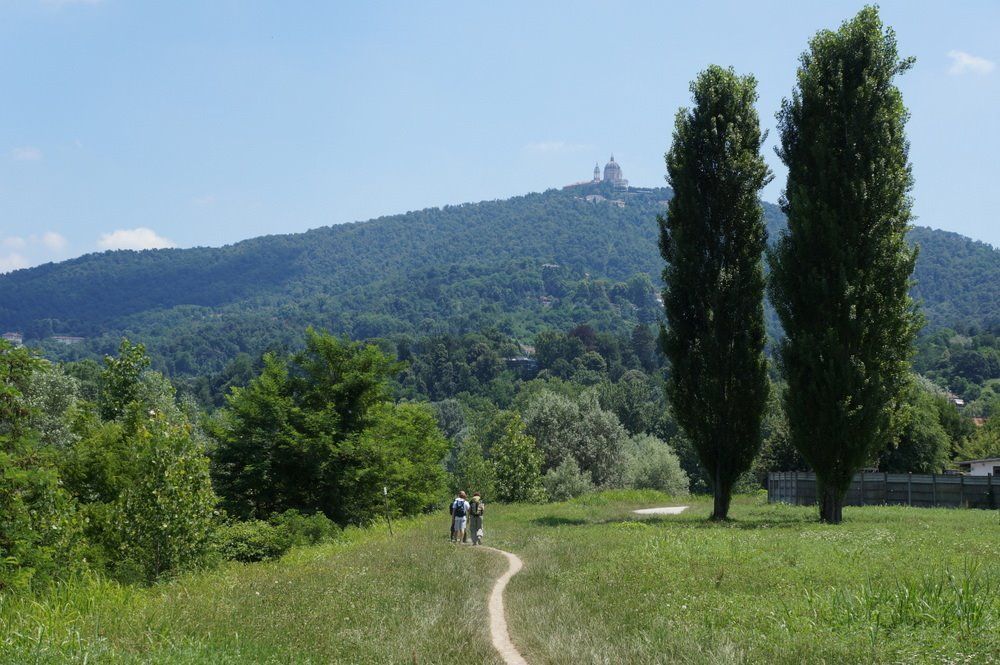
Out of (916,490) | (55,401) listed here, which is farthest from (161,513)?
(55,401)

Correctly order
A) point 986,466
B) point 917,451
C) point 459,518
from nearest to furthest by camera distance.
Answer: point 459,518, point 986,466, point 917,451

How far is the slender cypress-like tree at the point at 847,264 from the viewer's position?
2630 centimetres

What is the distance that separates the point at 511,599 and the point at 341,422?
2616cm

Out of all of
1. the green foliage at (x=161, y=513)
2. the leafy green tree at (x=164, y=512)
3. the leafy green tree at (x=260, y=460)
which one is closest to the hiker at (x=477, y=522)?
the green foliage at (x=161, y=513)

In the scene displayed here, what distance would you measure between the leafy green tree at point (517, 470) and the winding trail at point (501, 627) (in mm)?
43537

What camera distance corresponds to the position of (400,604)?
1236cm

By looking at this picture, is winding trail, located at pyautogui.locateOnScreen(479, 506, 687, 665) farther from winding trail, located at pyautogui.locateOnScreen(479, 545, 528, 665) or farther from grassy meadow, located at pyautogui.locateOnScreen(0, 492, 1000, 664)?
grassy meadow, located at pyautogui.locateOnScreen(0, 492, 1000, 664)

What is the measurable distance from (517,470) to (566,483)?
7.55 metres

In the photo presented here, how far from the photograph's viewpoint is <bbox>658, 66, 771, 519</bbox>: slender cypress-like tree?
96.7 ft

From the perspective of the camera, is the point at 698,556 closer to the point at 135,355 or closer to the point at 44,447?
the point at 44,447

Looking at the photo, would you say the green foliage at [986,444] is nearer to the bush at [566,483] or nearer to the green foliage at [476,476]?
the bush at [566,483]

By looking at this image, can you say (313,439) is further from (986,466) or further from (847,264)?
(986,466)

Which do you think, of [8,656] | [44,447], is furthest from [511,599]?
[44,447]

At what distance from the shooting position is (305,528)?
102 ft
